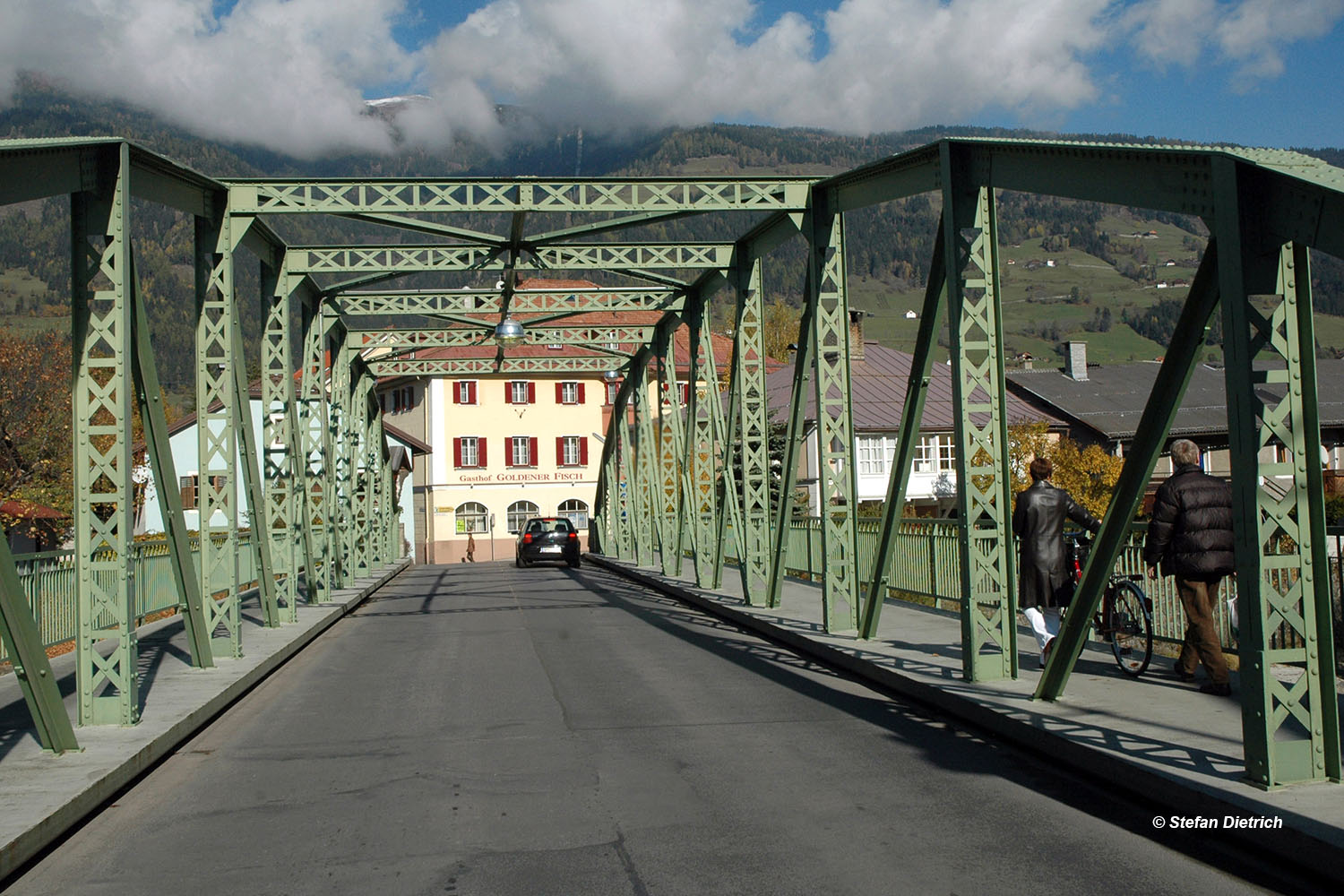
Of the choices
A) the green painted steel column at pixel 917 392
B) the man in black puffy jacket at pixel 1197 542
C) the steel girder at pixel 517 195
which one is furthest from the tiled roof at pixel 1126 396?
the man in black puffy jacket at pixel 1197 542

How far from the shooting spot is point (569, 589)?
28500mm

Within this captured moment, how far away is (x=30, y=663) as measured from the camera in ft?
25.8

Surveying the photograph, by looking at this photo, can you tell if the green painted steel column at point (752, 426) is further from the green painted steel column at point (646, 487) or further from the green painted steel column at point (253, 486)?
the green painted steel column at point (646, 487)

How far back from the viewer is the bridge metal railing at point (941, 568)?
35.0 ft

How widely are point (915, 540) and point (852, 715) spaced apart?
794 centimetres

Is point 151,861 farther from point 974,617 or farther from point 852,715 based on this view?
point 974,617

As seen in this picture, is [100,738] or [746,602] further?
[746,602]

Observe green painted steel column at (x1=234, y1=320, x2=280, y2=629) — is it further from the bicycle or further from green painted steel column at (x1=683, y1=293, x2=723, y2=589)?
the bicycle

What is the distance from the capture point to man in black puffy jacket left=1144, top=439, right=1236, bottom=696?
8734 mm

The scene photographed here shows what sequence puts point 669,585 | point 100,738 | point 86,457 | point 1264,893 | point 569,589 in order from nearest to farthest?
1. point 1264,893
2. point 100,738
3. point 86,457
4. point 669,585
5. point 569,589

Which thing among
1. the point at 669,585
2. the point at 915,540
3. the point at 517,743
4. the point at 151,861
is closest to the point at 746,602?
the point at 915,540

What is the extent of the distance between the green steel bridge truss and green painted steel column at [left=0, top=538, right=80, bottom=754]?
2 centimetres

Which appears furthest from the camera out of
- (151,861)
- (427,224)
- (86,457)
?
(427,224)

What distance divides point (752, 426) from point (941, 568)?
4.83m
